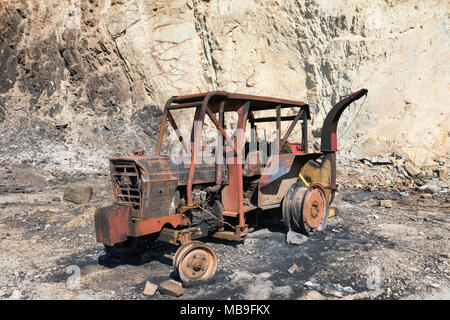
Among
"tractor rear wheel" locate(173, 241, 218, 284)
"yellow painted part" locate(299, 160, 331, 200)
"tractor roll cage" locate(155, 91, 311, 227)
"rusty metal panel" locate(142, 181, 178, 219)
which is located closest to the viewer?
"tractor rear wheel" locate(173, 241, 218, 284)

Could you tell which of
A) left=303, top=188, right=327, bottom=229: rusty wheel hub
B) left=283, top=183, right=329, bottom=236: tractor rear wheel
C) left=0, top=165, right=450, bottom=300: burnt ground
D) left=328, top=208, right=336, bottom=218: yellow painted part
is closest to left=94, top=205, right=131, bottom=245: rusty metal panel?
left=0, top=165, right=450, bottom=300: burnt ground

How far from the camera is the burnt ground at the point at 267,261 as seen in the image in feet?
13.3

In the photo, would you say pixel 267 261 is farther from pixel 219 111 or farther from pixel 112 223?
pixel 219 111

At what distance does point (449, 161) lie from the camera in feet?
36.4

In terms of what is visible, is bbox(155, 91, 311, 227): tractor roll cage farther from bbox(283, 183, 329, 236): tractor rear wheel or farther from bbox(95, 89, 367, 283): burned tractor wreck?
bbox(283, 183, 329, 236): tractor rear wheel

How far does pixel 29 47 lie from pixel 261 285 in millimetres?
15627

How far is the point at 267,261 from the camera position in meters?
4.98

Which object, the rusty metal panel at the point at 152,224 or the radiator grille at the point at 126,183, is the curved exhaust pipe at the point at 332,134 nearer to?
the rusty metal panel at the point at 152,224

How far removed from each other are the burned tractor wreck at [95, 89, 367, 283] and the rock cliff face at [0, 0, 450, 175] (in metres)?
6.88

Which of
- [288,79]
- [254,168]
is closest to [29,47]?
[288,79]

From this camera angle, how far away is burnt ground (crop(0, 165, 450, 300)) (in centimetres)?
406

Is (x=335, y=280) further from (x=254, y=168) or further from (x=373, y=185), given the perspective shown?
(x=373, y=185)

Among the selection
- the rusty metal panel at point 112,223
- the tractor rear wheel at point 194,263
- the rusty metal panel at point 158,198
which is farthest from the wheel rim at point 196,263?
the rusty metal panel at point 112,223

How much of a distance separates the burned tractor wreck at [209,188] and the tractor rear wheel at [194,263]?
0.01 m
